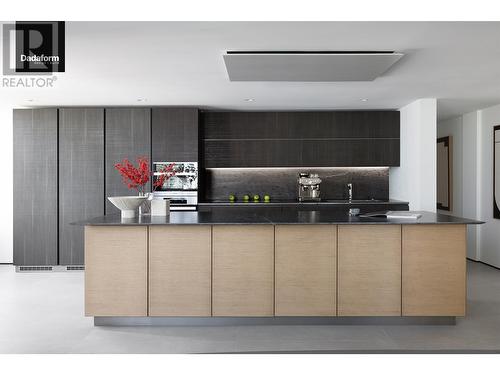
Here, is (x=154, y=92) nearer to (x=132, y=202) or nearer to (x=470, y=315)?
(x=132, y=202)

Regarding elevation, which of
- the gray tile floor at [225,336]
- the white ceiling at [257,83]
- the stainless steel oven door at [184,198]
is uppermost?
the white ceiling at [257,83]

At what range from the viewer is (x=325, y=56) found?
396 cm

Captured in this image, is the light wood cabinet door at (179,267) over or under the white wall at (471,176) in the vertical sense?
under

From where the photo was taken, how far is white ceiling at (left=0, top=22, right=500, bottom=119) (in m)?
3.42

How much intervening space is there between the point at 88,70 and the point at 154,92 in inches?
48.2

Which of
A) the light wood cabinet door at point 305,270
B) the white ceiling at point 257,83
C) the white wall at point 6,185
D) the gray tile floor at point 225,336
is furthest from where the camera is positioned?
the white wall at point 6,185

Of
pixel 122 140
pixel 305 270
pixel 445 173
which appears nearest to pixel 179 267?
pixel 305 270

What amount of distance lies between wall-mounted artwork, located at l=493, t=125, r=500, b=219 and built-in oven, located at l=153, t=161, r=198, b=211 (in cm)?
438

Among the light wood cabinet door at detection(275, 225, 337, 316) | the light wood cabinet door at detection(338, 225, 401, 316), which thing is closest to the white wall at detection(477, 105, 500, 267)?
the light wood cabinet door at detection(338, 225, 401, 316)

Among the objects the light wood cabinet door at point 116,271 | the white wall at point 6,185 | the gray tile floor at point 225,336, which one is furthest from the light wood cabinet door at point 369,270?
the white wall at point 6,185

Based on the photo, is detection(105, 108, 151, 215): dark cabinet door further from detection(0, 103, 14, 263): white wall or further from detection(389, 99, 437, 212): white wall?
detection(389, 99, 437, 212): white wall

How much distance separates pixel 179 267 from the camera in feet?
13.6

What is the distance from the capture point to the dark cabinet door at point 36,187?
685 cm

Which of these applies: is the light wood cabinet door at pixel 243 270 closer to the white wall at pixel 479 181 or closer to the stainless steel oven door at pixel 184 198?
the stainless steel oven door at pixel 184 198
